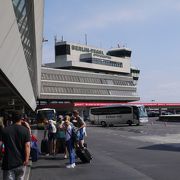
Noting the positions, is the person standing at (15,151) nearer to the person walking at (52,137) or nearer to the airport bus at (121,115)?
the person walking at (52,137)

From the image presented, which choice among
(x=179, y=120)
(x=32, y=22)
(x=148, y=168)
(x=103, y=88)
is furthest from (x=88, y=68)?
(x=148, y=168)

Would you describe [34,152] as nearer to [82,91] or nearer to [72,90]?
[72,90]

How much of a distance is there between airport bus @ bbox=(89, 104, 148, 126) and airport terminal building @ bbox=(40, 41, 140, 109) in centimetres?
5656

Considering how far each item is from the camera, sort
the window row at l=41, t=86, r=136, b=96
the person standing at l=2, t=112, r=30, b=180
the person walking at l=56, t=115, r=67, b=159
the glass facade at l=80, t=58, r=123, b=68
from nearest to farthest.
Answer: the person standing at l=2, t=112, r=30, b=180
the person walking at l=56, t=115, r=67, b=159
the window row at l=41, t=86, r=136, b=96
the glass facade at l=80, t=58, r=123, b=68

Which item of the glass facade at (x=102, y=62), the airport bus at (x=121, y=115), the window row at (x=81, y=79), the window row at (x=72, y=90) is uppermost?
the glass facade at (x=102, y=62)

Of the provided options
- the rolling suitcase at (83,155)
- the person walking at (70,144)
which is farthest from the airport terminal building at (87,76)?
the person walking at (70,144)

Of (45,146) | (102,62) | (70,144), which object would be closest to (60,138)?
(45,146)

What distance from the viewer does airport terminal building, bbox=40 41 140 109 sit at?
132m

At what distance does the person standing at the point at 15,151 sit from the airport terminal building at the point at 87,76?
118 meters

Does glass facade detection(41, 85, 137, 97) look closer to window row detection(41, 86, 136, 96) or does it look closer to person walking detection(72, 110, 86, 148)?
window row detection(41, 86, 136, 96)

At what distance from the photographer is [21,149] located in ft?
24.8

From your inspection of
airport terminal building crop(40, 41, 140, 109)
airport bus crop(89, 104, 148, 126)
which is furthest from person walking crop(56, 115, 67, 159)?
airport terminal building crop(40, 41, 140, 109)

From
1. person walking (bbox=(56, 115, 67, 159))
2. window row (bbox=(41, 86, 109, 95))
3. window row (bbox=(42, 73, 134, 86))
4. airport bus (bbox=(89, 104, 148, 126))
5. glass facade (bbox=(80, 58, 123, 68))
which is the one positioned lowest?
person walking (bbox=(56, 115, 67, 159))

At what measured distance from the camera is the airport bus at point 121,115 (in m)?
65.5
